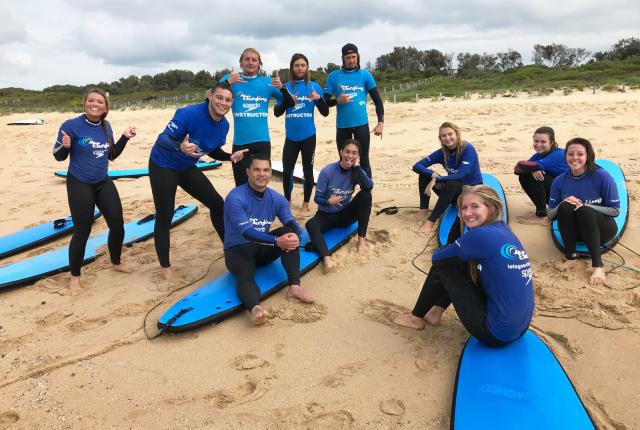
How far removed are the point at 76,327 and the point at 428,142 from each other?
7.71 metres

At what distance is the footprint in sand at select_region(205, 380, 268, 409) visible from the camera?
2318 millimetres

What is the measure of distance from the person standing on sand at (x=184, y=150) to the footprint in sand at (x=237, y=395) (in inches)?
64.8

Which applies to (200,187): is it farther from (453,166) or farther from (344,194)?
(453,166)

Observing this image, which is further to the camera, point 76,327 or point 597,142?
point 597,142

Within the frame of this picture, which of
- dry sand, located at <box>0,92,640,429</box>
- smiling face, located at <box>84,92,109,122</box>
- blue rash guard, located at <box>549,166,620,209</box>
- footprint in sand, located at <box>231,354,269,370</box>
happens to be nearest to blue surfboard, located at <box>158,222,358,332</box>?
dry sand, located at <box>0,92,640,429</box>

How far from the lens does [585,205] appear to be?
346 centimetres

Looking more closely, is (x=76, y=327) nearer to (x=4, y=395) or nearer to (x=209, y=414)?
(x=4, y=395)

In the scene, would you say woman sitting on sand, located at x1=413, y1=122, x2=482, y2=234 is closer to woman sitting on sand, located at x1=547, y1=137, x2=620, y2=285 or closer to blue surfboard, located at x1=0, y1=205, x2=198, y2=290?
woman sitting on sand, located at x1=547, y1=137, x2=620, y2=285

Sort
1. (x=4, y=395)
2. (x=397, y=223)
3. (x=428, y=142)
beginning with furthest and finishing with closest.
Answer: (x=428, y=142) → (x=397, y=223) → (x=4, y=395)

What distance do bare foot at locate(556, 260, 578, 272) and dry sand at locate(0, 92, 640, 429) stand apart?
2.8 inches

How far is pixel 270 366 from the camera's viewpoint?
2.61 m

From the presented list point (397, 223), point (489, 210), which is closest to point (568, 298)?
point (489, 210)

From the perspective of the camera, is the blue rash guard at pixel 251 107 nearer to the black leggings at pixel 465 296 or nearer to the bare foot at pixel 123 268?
the bare foot at pixel 123 268

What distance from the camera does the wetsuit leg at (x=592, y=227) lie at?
11.1 feet
